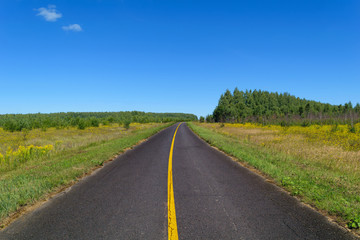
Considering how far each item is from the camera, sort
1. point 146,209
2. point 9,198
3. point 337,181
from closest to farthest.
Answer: point 146,209, point 9,198, point 337,181

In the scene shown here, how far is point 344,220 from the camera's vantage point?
12.0ft

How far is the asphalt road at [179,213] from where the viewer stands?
130 inches

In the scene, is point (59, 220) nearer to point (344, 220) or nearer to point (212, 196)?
point (212, 196)

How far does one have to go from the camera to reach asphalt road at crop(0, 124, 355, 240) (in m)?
3.29

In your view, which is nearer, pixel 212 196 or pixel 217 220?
pixel 217 220

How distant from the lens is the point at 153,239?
10.1ft

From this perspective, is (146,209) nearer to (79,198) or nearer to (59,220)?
(59,220)

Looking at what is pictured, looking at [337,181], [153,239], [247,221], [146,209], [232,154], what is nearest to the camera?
[153,239]

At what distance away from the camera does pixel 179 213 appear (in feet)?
13.1

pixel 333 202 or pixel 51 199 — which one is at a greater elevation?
pixel 333 202

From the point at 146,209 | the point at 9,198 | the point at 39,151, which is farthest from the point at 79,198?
the point at 39,151

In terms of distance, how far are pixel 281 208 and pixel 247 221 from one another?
1.18 m

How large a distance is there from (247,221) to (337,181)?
4534 millimetres

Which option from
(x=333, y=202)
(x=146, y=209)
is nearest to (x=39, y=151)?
(x=146, y=209)
